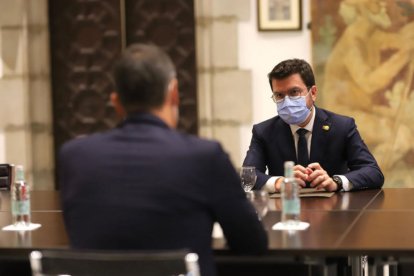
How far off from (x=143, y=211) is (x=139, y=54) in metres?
0.46

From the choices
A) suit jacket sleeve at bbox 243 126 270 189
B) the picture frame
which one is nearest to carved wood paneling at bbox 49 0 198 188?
the picture frame

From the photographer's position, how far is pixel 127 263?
7.14ft

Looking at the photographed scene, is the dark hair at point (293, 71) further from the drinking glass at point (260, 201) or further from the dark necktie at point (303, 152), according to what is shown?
the drinking glass at point (260, 201)

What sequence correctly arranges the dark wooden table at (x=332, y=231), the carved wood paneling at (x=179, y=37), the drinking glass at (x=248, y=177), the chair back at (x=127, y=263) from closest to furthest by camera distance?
the chair back at (x=127, y=263) → the dark wooden table at (x=332, y=231) → the drinking glass at (x=248, y=177) → the carved wood paneling at (x=179, y=37)

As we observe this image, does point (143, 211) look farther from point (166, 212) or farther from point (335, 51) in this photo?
point (335, 51)

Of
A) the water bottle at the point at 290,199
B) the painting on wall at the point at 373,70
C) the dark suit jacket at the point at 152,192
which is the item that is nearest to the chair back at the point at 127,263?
the dark suit jacket at the point at 152,192

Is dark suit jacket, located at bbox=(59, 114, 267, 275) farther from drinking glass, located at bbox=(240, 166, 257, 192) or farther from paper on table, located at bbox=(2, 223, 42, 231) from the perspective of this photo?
drinking glass, located at bbox=(240, 166, 257, 192)

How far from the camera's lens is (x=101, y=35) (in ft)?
22.0

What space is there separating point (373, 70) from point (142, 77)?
154 inches

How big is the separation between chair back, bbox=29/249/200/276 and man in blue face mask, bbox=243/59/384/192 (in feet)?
6.51

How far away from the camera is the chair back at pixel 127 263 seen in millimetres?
2164

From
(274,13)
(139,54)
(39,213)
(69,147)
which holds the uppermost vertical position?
(274,13)

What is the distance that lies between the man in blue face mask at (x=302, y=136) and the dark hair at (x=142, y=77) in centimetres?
177

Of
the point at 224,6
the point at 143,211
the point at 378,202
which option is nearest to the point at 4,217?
the point at 143,211
